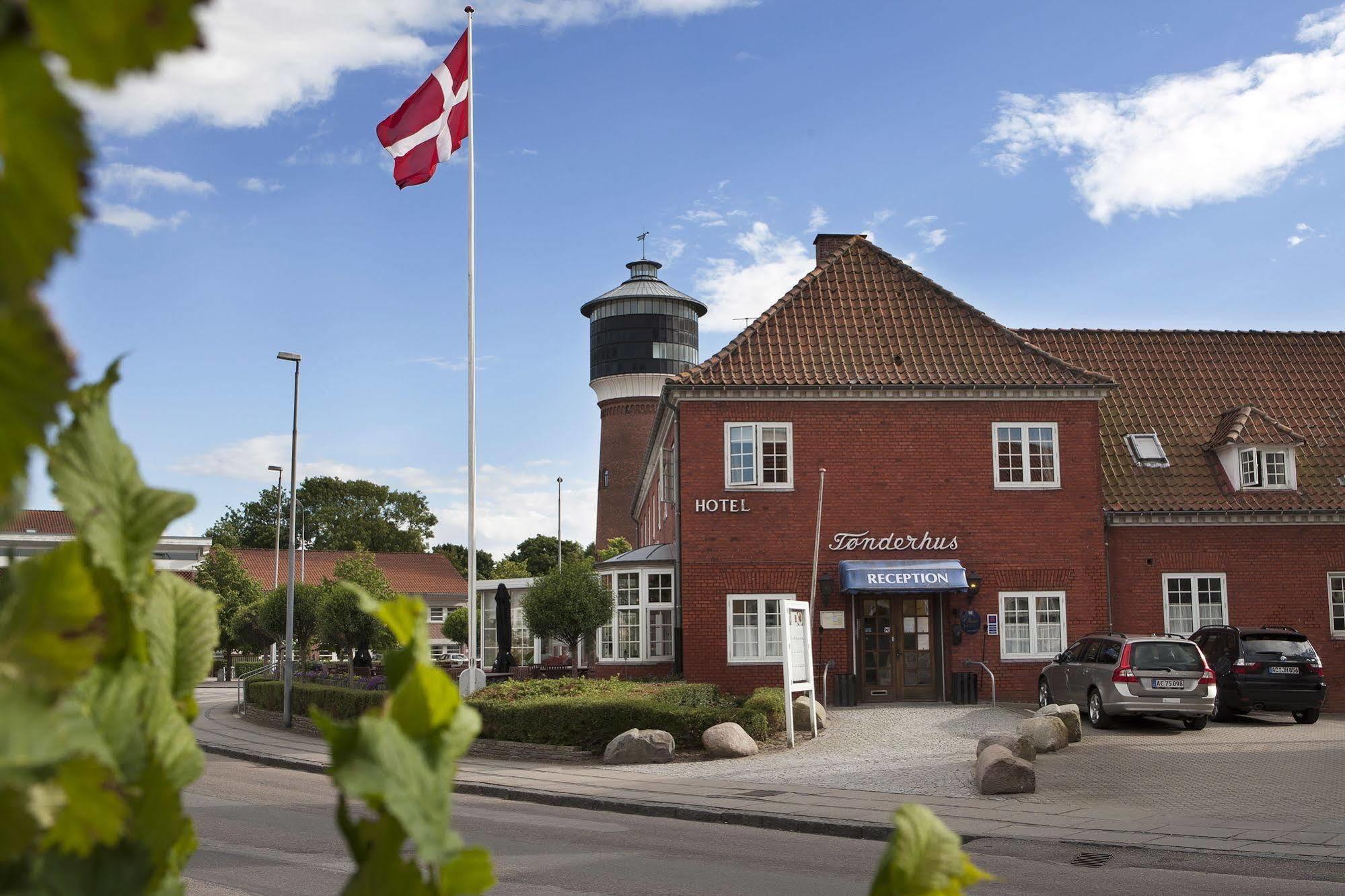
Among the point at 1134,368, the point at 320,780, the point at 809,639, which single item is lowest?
the point at 320,780

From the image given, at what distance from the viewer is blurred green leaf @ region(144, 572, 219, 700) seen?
850mm

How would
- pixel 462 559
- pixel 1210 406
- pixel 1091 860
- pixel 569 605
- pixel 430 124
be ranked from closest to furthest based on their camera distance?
pixel 1091 860
pixel 430 124
pixel 569 605
pixel 1210 406
pixel 462 559

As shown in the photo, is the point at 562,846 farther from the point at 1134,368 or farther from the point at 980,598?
the point at 1134,368

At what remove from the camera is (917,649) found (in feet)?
85.2

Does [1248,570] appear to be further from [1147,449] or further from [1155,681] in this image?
[1155,681]

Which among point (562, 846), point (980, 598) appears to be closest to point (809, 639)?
point (980, 598)

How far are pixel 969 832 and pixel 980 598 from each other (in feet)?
47.4

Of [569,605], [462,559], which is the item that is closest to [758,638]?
Result: [569,605]

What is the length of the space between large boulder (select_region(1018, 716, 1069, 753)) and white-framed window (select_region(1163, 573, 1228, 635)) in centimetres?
984

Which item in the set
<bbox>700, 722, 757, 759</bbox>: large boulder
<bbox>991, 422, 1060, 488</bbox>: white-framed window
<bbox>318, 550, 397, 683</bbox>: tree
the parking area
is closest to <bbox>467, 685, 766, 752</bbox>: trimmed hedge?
<bbox>700, 722, 757, 759</bbox>: large boulder

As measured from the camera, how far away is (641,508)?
49125mm

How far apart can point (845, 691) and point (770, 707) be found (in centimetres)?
501

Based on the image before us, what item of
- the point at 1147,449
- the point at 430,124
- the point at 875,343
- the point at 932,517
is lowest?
the point at 932,517

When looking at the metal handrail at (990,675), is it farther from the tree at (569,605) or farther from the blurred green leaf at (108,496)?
the blurred green leaf at (108,496)
